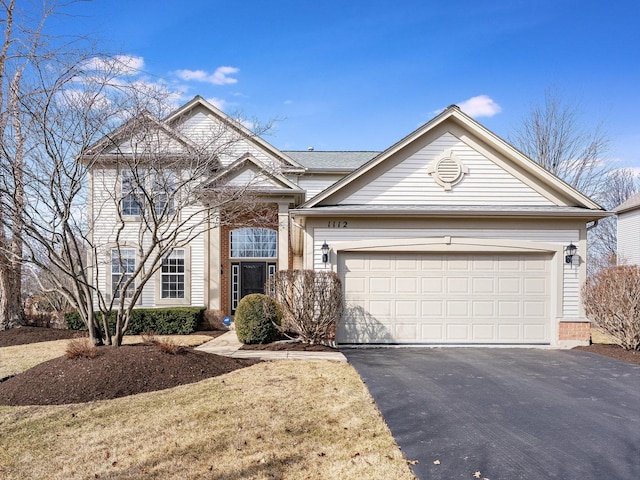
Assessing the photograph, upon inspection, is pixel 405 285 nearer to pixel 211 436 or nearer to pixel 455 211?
pixel 455 211

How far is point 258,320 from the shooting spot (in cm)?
1011

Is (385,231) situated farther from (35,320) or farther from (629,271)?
(35,320)

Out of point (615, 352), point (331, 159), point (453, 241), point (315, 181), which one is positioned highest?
point (331, 159)

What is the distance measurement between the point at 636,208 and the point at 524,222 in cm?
1859

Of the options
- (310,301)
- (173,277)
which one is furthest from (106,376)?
(173,277)

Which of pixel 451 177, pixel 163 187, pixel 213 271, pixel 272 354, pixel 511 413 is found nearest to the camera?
pixel 511 413

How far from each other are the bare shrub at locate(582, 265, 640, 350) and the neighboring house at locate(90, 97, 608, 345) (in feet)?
1.46

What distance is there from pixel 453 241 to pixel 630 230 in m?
20.9

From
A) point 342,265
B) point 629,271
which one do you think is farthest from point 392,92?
point 629,271

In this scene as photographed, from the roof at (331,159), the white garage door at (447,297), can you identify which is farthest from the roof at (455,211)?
the roof at (331,159)

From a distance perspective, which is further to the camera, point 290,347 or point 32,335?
point 32,335

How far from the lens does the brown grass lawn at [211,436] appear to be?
12.8 feet

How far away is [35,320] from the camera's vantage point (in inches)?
549

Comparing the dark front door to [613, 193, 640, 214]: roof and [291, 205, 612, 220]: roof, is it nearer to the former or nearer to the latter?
[291, 205, 612, 220]: roof
